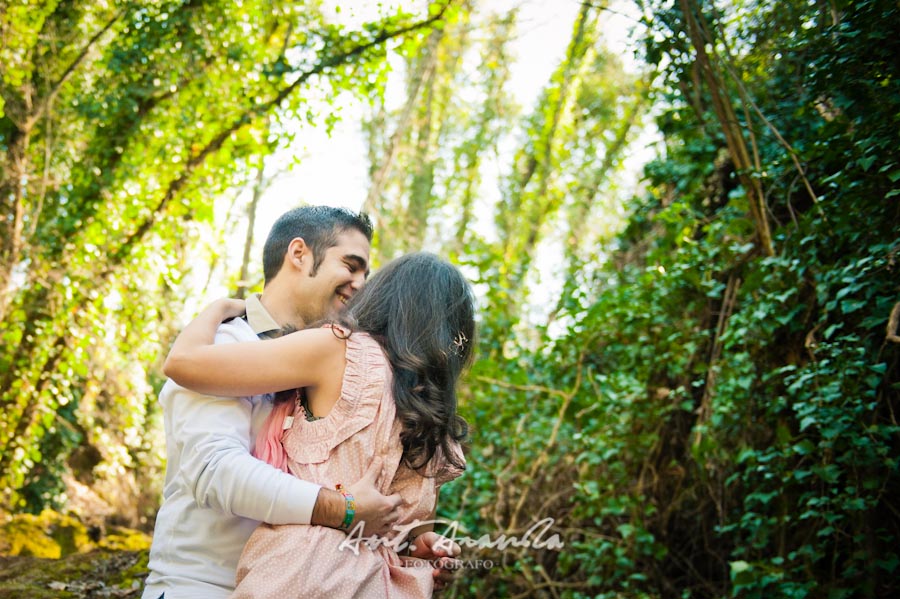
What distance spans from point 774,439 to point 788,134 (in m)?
1.80

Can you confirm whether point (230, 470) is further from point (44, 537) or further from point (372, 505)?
point (44, 537)

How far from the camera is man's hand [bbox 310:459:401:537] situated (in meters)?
1.57

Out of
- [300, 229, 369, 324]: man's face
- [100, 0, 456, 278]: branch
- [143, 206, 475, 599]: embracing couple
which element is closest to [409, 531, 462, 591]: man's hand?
[143, 206, 475, 599]: embracing couple

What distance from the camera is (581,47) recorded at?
1370 cm

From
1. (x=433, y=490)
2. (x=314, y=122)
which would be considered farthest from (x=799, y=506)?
(x=314, y=122)

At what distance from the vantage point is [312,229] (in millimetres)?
2252

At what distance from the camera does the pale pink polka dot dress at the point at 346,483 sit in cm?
150

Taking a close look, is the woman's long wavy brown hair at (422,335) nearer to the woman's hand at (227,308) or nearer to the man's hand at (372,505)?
the man's hand at (372,505)

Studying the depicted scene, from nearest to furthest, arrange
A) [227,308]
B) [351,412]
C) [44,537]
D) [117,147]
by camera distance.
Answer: [351,412] → [227,308] → [44,537] → [117,147]

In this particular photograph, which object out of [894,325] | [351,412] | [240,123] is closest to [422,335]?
[351,412]

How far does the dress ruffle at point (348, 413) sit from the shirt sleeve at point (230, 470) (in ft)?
0.34

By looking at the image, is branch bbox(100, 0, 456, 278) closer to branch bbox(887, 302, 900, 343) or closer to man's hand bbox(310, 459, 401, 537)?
branch bbox(887, 302, 900, 343)

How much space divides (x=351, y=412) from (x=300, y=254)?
72cm

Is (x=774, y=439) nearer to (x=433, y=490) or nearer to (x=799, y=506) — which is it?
(x=799, y=506)
